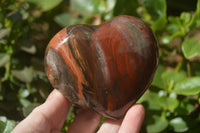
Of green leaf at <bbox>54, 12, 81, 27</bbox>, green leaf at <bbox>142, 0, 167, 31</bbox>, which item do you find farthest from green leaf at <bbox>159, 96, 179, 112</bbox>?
green leaf at <bbox>54, 12, 81, 27</bbox>

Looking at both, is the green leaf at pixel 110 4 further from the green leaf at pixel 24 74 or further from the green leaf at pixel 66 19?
the green leaf at pixel 24 74

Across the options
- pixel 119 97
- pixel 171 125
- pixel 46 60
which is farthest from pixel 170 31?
pixel 46 60

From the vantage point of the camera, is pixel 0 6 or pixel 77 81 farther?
pixel 0 6

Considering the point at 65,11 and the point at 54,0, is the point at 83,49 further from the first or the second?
Result: the point at 65,11

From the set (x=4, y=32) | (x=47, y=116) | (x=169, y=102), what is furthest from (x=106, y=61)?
(x=4, y=32)

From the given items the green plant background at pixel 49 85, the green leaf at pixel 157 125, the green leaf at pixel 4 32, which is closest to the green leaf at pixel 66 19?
the green plant background at pixel 49 85

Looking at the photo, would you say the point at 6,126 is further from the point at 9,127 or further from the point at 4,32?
the point at 4,32
